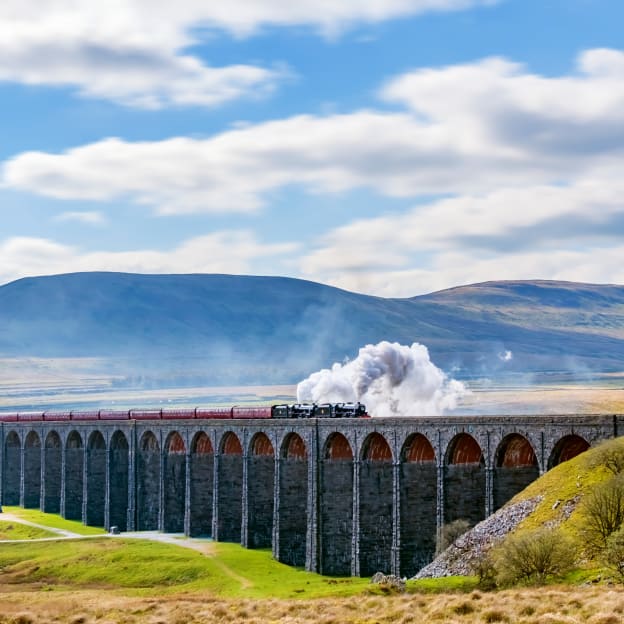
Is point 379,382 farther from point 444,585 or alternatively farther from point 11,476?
point 444,585

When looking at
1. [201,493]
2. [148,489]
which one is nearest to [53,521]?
[148,489]

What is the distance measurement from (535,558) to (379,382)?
66.0 m

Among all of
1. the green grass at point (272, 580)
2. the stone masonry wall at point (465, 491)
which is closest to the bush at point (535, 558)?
the green grass at point (272, 580)

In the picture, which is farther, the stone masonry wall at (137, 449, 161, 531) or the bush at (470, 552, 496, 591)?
the stone masonry wall at (137, 449, 161, 531)

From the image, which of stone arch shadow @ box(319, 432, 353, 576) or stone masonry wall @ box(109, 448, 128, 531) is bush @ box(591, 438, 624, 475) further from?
stone masonry wall @ box(109, 448, 128, 531)

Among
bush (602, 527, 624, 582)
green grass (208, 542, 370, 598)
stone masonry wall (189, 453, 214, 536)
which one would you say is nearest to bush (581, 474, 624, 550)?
bush (602, 527, 624, 582)

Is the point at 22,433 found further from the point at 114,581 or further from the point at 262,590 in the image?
the point at 262,590

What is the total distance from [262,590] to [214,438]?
3065 centimetres

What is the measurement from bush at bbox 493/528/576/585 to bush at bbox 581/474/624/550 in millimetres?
1426

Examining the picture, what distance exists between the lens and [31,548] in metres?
93.2

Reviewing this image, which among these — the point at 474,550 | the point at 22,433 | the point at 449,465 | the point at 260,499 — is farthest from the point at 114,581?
the point at 22,433

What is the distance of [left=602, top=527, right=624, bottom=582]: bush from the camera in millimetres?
45844

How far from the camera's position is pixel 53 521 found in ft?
372

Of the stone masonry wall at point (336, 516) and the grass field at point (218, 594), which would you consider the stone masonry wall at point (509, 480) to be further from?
the stone masonry wall at point (336, 516)
